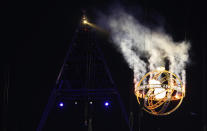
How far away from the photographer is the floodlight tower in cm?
905

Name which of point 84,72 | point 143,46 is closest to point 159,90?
point 143,46

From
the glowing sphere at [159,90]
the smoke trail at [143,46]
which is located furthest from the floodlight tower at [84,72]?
the smoke trail at [143,46]

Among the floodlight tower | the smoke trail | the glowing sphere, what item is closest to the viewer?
the glowing sphere

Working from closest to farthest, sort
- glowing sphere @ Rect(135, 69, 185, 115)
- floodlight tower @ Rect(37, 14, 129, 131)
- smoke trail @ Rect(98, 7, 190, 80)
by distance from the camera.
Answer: glowing sphere @ Rect(135, 69, 185, 115)
floodlight tower @ Rect(37, 14, 129, 131)
smoke trail @ Rect(98, 7, 190, 80)

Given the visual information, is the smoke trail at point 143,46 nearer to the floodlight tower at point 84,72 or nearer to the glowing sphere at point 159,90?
the glowing sphere at point 159,90

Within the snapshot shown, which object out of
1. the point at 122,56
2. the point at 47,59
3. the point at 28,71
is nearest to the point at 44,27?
the point at 47,59

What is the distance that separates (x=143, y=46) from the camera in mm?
10859

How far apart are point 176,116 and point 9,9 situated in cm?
915

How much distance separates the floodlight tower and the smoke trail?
1.80 metres

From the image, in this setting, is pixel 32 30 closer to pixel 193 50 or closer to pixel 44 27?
pixel 44 27

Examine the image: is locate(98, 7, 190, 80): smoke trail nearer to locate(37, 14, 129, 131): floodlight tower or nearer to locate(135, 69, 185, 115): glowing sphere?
locate(135, 69, 185, 115): glowing sphere

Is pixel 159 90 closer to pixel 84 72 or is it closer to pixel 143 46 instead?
pixel 143 46

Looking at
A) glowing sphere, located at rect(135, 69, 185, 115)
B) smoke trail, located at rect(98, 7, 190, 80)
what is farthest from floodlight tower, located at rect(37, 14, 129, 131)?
smoke trail, located at rect(98, 7, 190, 80)

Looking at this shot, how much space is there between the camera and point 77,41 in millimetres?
9406
